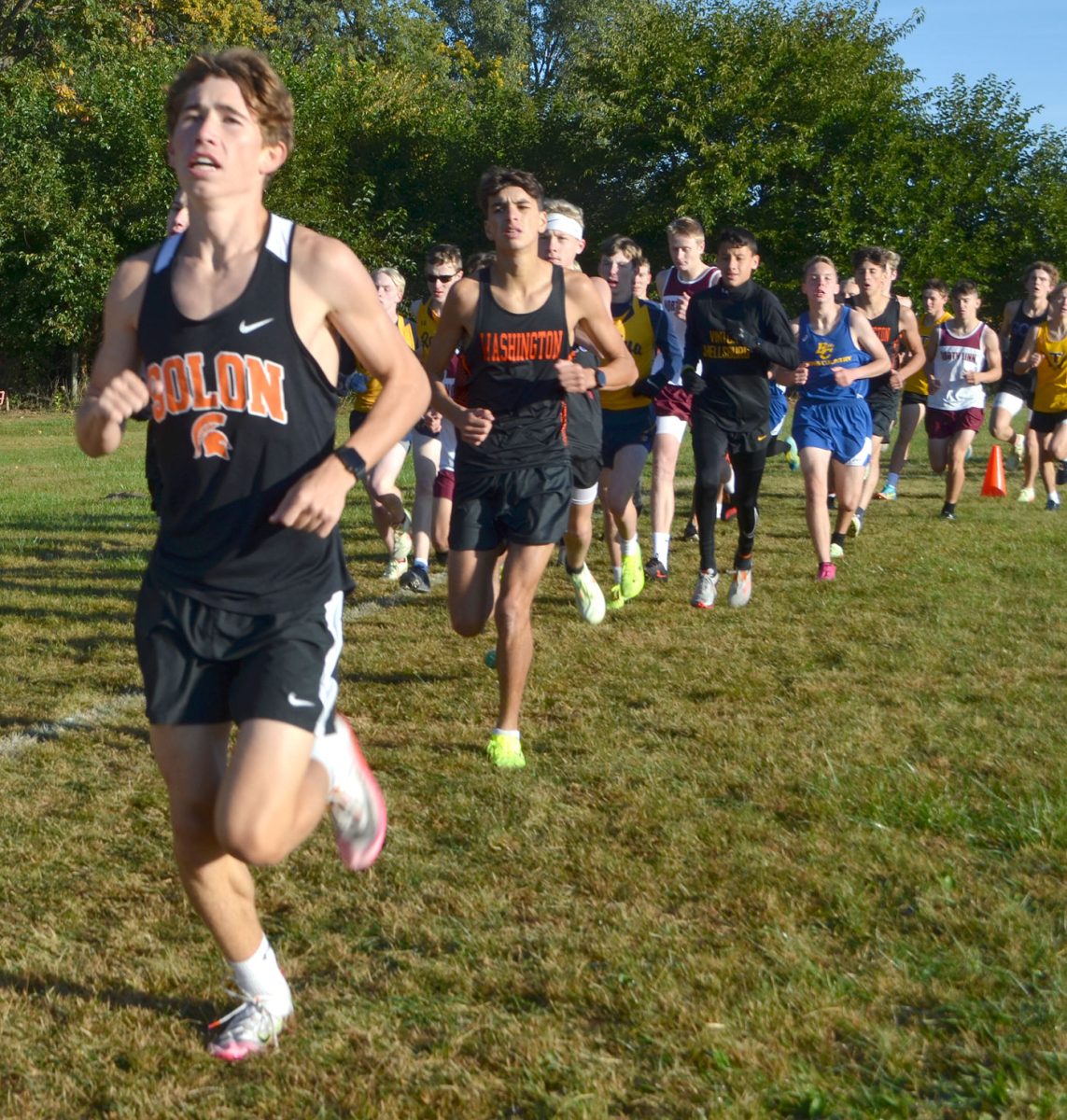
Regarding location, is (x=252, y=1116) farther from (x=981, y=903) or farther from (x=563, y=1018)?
(x=981, y=903)

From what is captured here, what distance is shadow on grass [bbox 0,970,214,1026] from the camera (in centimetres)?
371

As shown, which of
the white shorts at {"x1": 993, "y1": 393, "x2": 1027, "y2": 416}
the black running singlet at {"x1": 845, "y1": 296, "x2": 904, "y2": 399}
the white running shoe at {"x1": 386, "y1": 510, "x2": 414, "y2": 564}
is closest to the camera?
the white running shoe at {"x1": 386, "y1": 510, "x2": 414, "y2": 564}

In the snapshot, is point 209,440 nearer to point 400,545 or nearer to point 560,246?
point 560,246

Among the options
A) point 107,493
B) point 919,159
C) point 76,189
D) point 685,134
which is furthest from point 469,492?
point 919,159

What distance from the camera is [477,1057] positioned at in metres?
3.46

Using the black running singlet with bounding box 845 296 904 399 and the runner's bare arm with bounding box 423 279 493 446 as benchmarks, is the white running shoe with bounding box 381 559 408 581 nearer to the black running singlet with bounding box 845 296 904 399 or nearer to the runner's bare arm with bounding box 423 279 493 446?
the runner's bare arm with bounding box 423 279 493 446

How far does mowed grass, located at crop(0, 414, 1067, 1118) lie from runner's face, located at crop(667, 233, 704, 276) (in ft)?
10.5

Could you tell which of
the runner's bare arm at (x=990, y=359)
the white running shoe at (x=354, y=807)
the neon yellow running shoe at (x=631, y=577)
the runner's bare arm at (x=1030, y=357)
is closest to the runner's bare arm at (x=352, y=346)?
the white running shoe at (x=354, y=807)

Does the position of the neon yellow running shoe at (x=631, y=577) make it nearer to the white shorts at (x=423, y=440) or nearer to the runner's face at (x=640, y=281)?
the white shorts at (x=423, y=440)

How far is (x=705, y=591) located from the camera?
9320 millimetres

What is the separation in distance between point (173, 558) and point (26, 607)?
6.46m

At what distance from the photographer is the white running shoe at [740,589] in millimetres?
9328

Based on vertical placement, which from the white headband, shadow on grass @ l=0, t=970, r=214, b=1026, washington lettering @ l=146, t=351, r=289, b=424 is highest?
the white headband

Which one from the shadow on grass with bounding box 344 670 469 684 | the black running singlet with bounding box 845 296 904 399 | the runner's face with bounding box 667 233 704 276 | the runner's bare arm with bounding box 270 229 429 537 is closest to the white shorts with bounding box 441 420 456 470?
the runner's face with bounding box 667 233 704 276
